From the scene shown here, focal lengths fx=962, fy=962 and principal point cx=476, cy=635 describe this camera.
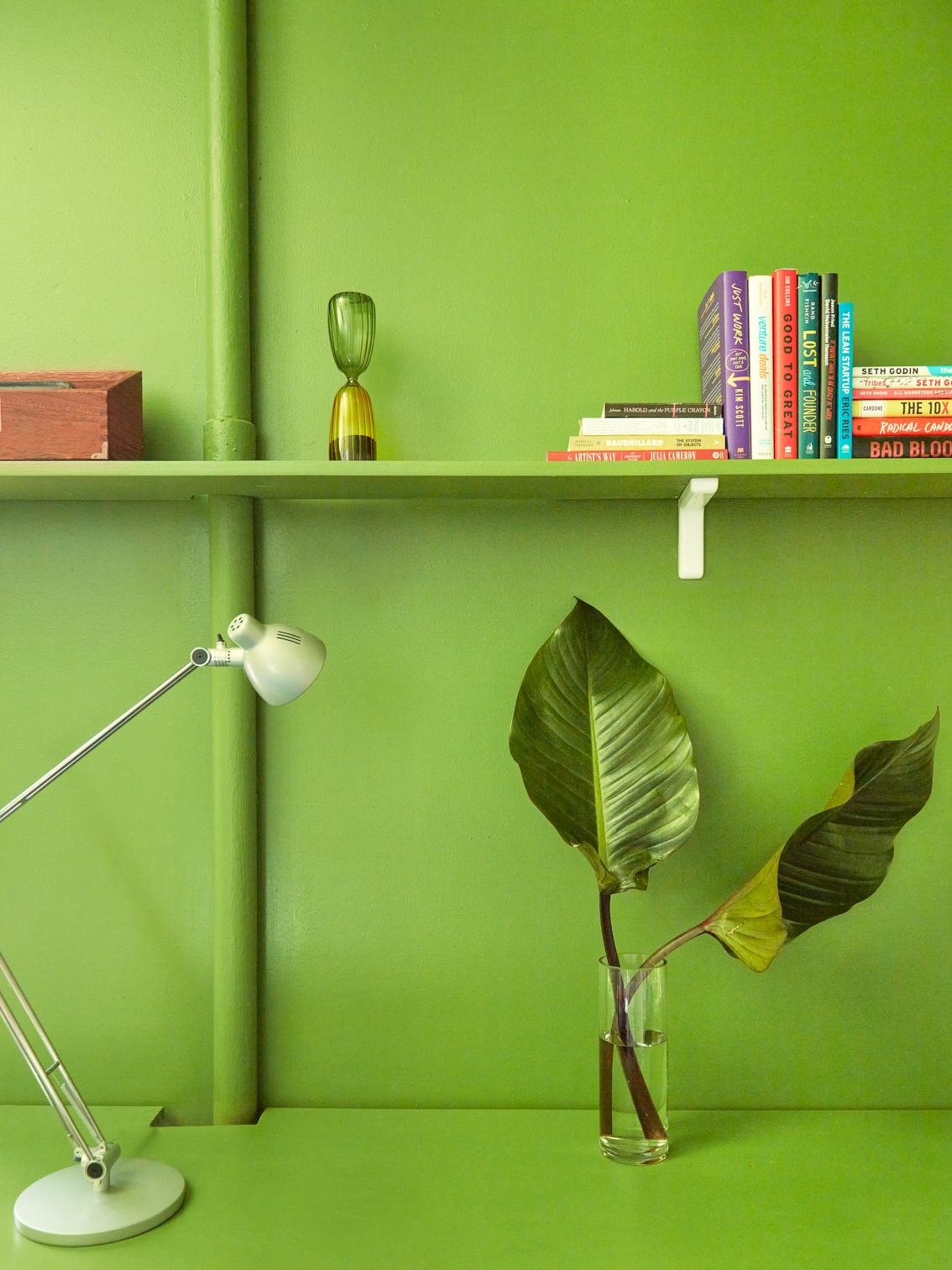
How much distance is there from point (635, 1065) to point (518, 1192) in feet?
0.74

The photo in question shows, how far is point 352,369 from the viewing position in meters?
1.45

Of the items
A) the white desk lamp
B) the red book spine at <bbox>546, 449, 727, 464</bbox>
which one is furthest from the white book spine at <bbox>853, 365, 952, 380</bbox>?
the white desk lamp

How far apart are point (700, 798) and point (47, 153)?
150cm

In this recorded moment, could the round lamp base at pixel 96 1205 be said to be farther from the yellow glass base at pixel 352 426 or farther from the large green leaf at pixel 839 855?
the yellow glass base at pixel 352 426

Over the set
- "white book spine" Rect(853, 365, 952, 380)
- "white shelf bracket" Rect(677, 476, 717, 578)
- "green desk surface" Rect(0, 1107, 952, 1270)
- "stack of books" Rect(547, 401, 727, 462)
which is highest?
"white book spine" Rect(853, 365, 952, 380)

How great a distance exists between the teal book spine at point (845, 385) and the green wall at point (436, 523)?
19 centimetres

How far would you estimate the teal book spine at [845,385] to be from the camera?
1396 mm

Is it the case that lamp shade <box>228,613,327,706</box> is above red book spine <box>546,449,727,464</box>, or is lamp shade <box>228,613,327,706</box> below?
below

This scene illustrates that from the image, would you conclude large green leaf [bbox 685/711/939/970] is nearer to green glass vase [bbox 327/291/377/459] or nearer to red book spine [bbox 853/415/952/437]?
red book spine [bbox 853/415/952/437]

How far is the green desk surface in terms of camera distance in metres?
1.13

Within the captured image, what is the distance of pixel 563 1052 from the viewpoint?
1550mm

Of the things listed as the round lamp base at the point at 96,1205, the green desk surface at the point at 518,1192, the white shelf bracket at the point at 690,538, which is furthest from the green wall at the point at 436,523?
the round lamp base at the point at 96,1205

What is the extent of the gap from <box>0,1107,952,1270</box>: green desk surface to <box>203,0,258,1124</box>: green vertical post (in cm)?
22

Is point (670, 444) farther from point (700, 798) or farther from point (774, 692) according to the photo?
point (700, 798)
